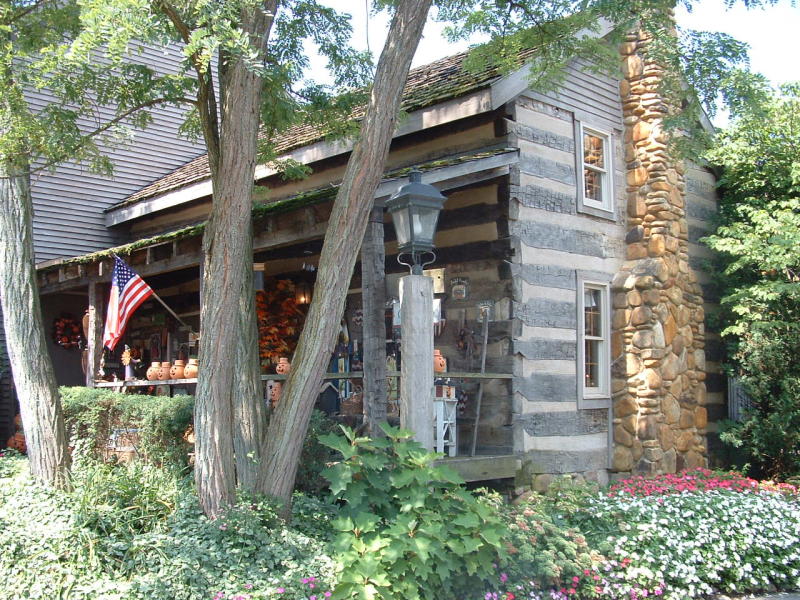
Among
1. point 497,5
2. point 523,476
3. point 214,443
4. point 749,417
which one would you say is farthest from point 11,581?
point 749,417

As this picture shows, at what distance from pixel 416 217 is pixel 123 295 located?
16.8ft

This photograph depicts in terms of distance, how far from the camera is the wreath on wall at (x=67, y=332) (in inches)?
566

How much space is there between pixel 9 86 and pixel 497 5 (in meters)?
5.15

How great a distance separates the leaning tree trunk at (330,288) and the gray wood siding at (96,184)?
316 inches

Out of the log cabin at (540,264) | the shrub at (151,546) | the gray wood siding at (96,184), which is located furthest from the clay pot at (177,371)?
the gray wood siding at (96,184)

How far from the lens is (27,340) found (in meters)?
8.02

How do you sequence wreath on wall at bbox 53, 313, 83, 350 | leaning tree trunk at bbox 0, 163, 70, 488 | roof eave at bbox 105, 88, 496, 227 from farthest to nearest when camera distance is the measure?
wreath on wall at bbox 53, 313, 83, 350 → roof eave at bbox 105, 88, 496, 227 → leaning tree trunk at bbox 0, 163, 70, 488

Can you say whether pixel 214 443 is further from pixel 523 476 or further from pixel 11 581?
pixel 523 476

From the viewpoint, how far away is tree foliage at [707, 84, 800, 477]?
10.9m

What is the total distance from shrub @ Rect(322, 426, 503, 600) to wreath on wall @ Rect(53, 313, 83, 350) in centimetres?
1018

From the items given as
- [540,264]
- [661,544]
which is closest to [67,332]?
[540,264]

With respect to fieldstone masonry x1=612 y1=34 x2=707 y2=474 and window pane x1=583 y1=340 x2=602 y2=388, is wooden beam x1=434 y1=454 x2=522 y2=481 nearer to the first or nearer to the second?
window pane x1=583 y1=340 x2=602 y2=388

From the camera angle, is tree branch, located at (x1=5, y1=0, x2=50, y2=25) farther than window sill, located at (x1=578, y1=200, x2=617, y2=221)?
No

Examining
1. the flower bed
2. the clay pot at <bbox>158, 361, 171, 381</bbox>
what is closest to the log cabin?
the clay pot at <bbox>158, 361, 171, 381</bbox>
